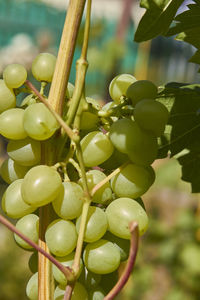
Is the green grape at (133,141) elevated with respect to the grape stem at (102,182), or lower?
elevated

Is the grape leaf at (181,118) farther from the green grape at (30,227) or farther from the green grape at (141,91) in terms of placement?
the green grape at (30,227)

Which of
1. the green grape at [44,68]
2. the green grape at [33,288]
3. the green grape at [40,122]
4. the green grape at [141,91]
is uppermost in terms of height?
the green grape at [44,68]

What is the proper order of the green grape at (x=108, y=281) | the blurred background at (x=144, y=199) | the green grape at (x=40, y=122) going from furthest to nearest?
the blurred background at (x=144, y=199) → the green grape at (x=108, y=281) → the green grape at (x=40, y=122)

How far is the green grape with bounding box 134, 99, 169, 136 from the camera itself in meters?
0.45

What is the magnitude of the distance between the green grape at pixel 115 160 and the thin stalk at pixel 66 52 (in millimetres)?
97

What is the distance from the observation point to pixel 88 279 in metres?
0.52

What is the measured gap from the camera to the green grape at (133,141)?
459 mm

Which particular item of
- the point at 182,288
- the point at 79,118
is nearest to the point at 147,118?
the point at 79,118

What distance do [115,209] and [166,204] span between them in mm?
2695

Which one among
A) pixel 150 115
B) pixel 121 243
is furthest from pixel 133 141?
pixel 121 243

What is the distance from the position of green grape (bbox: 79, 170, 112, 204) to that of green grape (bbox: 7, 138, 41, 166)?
62mm

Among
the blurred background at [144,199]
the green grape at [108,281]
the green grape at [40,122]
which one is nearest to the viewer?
the green grape at [40,122]

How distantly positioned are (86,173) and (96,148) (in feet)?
0.11

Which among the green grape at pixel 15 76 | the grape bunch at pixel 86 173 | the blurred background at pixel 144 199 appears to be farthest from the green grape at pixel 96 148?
the blurred background at pixel 144 199
